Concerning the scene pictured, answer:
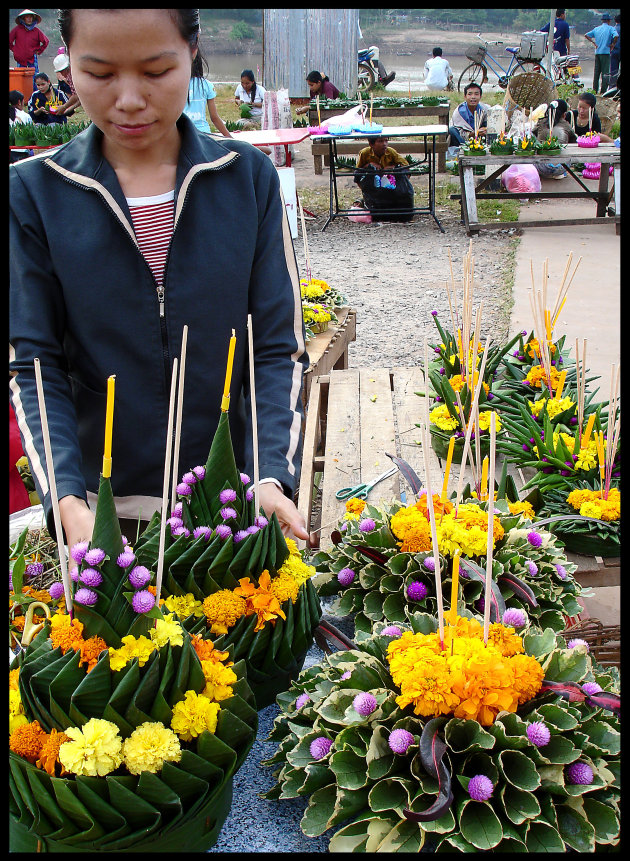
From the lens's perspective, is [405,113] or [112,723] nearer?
[112,723]

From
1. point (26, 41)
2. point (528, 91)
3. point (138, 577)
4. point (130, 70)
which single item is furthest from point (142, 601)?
point (26, 41)

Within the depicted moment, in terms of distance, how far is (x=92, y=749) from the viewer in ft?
3.01

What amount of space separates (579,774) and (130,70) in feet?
4.15

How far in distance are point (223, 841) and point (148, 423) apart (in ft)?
2.62

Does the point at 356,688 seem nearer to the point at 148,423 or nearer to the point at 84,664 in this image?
the point at 84,664

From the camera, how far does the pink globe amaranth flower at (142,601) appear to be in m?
0.96

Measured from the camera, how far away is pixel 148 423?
1.57 meters

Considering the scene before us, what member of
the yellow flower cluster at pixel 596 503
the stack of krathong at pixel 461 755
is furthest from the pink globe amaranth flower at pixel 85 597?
the yellow flower cluster at pixel 596 503

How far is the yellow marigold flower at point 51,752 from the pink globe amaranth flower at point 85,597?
0.17m

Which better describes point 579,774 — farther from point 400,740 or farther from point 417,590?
point 417,590

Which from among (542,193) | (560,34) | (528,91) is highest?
(560,34)

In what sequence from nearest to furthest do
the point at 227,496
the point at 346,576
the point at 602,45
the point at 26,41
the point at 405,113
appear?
the point at 227,496 → the point at 346,576 → the point at 405,113 → the point at 26,41 → the point at 602,45

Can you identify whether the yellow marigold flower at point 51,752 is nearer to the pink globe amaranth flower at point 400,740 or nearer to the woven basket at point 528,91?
the pink globe amaranth flower at point 400,740
